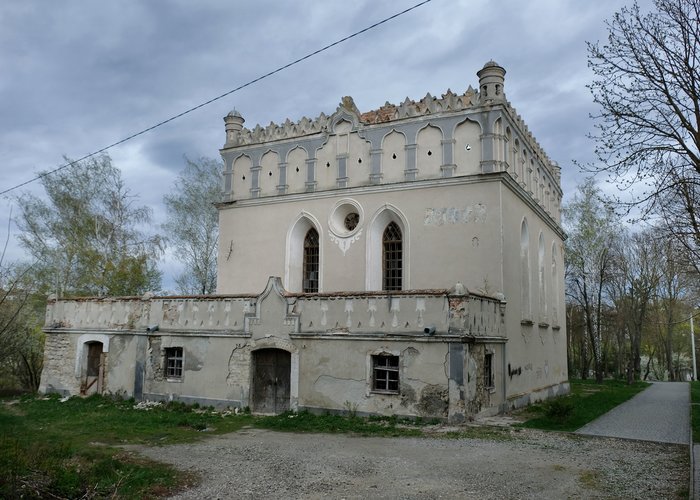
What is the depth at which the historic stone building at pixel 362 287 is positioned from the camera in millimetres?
15352

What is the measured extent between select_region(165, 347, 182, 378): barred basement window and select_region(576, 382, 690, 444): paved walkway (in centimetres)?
1207

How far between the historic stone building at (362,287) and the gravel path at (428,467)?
113 inches

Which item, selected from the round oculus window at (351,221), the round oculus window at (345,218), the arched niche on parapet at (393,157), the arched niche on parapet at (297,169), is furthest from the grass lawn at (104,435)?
the arched niche on parapet at (297,169)

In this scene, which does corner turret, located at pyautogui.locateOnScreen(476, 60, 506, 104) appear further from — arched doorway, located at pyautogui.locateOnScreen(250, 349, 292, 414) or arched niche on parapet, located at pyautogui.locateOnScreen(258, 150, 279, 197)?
arched doorway, located at pyautogui.locateOnScreen(250, 349, 292, 414)

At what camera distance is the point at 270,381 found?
56.1ft

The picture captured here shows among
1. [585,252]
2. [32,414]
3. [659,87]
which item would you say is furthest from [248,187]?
[585,252]

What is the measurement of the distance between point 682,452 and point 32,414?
16.7 meters

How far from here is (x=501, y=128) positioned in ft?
62.0

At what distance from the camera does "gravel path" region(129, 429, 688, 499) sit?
8445 millimetres

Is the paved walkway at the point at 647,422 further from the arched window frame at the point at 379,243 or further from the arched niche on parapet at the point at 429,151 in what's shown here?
the arched niche on parapet at the point at 429,151

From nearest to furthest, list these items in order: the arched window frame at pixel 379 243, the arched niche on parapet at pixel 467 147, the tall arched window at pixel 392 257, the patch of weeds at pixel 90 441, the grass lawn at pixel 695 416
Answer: the patch of weeds at pixel 90 441 < the grass lawn at pixel 695 416 < the arched niche on parapet at pixel 467 147 < the arched window frame at pixel 379 243 < the tall arched window at pixel 392 257

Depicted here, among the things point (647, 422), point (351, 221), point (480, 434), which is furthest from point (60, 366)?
point (647, 422)

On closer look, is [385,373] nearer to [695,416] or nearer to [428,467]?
[428,467]

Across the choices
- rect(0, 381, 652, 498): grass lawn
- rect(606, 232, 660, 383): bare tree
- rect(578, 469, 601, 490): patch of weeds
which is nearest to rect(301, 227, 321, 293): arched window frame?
rect(0, 381, 652, 498): grass lawn
